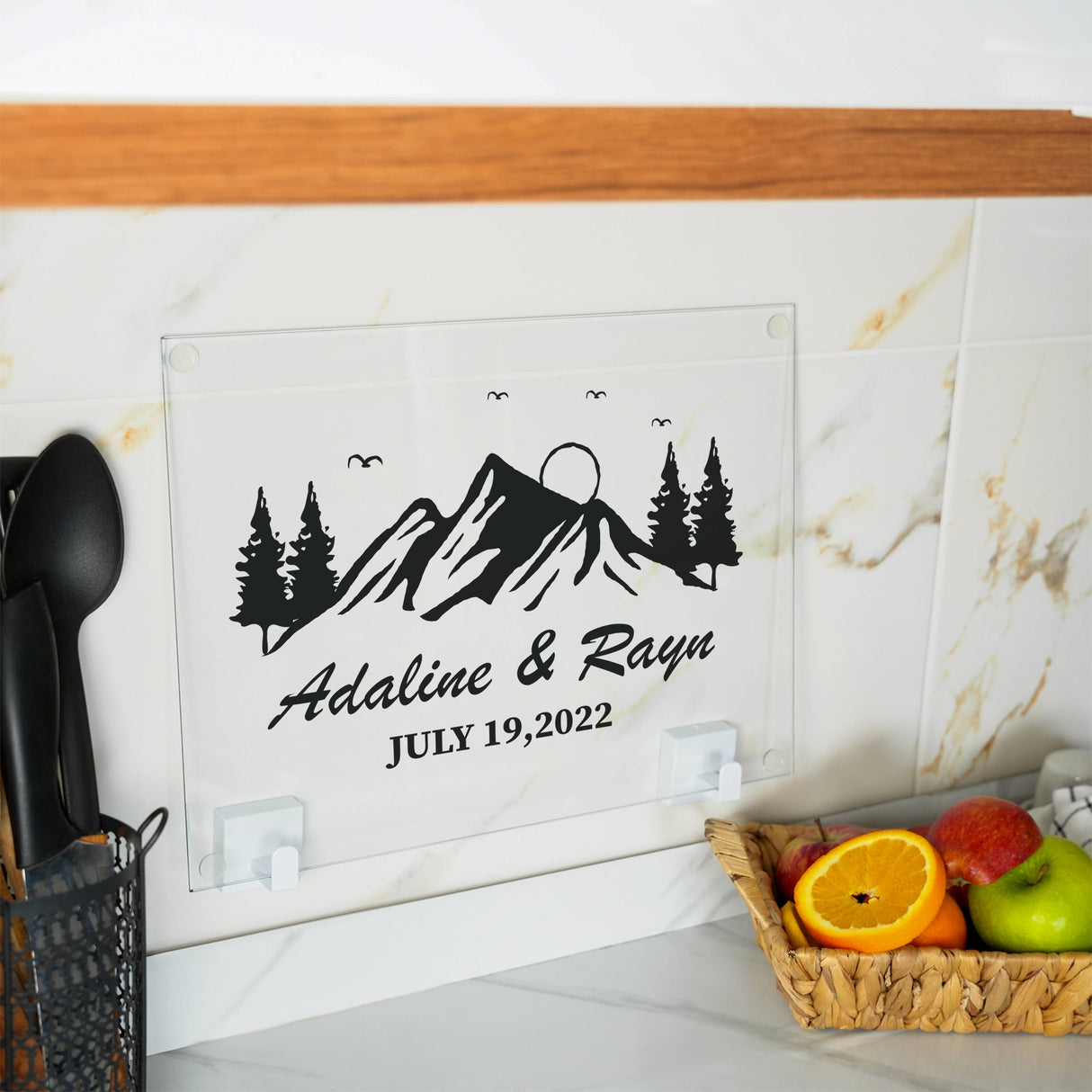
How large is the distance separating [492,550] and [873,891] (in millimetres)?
370

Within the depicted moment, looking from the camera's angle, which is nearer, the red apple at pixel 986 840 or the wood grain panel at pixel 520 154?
the wood grain panel at pixel 520 154

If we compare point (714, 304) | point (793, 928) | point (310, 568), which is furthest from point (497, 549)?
point (793, 928)

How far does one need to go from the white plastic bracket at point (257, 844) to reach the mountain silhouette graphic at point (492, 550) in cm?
15

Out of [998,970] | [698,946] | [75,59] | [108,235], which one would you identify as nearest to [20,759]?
[108,235]

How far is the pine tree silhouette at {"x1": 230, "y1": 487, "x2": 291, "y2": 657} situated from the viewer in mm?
760

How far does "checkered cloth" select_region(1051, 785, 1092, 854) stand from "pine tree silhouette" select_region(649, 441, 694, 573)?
0.39 metres

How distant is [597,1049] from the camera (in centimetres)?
83

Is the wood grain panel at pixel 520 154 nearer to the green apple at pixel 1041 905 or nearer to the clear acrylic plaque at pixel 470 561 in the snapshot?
the clear acrylic plaque at pixel 470 561

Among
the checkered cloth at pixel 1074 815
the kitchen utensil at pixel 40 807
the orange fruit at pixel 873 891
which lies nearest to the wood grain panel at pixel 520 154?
the kitchen utensil at pixel 40 807

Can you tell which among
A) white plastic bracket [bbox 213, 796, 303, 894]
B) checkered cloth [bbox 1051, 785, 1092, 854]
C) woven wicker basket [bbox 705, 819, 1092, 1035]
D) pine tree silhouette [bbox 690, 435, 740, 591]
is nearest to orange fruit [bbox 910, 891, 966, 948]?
woven wicker basket [bbox 705, 819, 1092, 1035]

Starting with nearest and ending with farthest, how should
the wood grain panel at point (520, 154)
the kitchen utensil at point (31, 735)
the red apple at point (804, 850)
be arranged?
1. the wood grain panel at point (520, 154)
2. the kitchen utensil at point (31, 735)
3. the red apple at point (804, 850)

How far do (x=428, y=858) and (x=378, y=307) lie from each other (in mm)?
416

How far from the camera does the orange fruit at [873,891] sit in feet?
2.63

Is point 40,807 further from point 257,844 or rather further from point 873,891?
point 873,891
